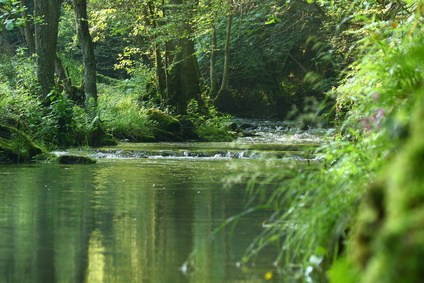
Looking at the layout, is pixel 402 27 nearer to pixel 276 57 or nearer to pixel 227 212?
pixel 227 212

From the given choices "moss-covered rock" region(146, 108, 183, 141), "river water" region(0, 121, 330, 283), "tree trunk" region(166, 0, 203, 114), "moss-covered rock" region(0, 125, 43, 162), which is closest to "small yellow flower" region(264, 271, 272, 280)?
"river water" region(0, 121, 330, 283)

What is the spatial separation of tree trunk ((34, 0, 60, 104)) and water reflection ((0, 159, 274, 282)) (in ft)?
23.7

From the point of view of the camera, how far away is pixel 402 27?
4.36 meters

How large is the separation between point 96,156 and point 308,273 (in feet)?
34.9

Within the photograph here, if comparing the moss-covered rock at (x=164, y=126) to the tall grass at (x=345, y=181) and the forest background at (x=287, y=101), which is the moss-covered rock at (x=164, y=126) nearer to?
the forest background at (x=287, y=101)

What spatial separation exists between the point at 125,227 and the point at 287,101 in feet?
96.0

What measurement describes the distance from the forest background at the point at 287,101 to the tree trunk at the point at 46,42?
34 millimetres

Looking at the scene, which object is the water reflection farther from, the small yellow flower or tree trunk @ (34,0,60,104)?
tree trunk @ (34,0,60,104)

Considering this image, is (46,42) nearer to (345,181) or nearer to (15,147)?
(15,147)

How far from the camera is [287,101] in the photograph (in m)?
33.8

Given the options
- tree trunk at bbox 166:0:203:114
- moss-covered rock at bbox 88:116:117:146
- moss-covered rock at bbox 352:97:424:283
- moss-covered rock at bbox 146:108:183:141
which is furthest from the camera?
tree trunk at bbox 166:0:203:114

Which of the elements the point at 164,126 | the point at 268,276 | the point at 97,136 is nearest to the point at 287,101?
the point at 164,126

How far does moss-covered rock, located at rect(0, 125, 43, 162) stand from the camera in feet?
40.1

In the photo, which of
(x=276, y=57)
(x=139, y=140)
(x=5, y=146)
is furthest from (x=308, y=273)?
(x=276, y=57)
